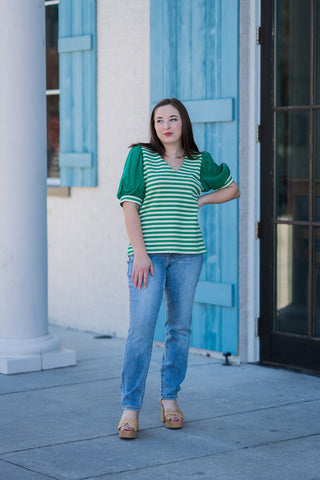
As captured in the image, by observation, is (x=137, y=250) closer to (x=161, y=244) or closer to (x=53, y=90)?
(x=161, y=244)

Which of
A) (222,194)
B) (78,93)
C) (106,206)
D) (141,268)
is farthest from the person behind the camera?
(78,93)

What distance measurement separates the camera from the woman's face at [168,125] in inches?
174

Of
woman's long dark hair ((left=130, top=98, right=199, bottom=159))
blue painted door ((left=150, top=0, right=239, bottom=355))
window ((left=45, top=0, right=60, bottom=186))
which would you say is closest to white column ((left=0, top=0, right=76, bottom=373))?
blue painted door ((left=150, top=0, right=239, bottom=355))

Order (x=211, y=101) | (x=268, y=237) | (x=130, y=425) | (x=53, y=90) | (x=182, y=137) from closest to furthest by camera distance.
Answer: (x=130, y=425) → (x=182, y=137) → (x=268, y=237) → (x=211, y=101) → (x=53, y=90)

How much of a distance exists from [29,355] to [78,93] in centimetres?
238

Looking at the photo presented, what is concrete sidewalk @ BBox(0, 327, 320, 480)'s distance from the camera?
154 inches

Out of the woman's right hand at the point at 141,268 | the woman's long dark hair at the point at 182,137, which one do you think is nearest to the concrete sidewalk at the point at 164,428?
the woman's right hand at the point at 141,268

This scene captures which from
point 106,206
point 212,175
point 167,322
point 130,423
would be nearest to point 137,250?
point 167,322

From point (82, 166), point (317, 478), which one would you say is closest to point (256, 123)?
point (82, 166)

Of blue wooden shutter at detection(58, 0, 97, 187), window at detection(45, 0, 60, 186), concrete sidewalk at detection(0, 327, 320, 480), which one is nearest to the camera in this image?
concrete sidewalk at detection(0, 327, 320, 480)

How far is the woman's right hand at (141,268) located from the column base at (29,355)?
1788 millimetres

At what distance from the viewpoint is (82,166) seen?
23.8ft

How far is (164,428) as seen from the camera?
4.52m

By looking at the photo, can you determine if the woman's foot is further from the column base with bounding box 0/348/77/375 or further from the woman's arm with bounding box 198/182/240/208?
the column base with bounding box 0/348/77/375
